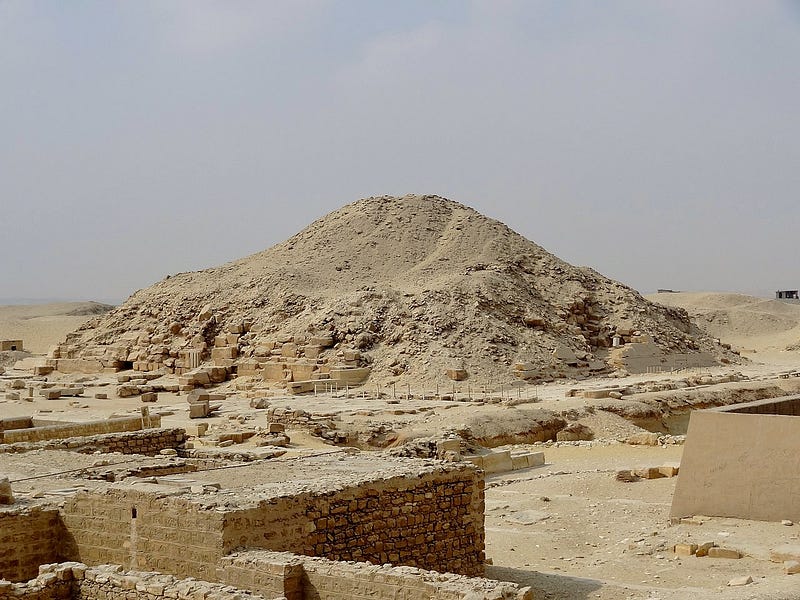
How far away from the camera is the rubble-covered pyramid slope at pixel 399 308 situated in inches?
1359

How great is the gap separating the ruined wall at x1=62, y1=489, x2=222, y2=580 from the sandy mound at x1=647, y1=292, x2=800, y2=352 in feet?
176

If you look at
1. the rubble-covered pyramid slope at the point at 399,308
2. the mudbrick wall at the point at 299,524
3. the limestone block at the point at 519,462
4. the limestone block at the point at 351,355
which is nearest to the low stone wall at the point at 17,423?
the limestone block at the point at 519,462

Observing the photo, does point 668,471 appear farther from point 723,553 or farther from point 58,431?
point 58,431

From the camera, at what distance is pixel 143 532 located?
807 cm

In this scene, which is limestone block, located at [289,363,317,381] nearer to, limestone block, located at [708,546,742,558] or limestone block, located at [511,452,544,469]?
limestone block, located at [511,452,544,469]

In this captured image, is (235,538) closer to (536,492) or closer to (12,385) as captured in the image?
(536,492)

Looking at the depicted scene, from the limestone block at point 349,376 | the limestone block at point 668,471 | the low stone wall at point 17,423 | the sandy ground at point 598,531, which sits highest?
the low stone wall at point 17,423

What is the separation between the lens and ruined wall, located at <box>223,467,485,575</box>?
7867 mm

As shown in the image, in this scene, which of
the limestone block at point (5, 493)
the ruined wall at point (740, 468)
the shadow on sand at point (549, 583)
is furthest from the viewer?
the ruined wall at point (740, 468)

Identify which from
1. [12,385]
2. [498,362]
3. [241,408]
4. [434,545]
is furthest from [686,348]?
[434,545]

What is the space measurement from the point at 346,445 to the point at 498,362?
13.2m

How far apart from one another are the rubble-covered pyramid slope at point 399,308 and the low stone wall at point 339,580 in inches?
973

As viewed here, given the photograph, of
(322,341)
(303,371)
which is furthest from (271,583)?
(322,341)

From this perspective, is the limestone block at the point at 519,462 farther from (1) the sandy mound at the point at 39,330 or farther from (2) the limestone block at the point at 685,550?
(1) the sandy mound at the point at 39,330
